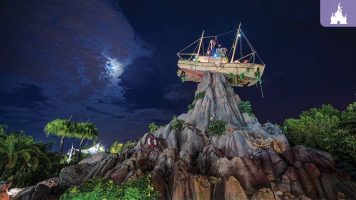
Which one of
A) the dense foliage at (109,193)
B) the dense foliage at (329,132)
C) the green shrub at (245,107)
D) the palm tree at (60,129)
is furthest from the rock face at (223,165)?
the palm tree at (60,129)

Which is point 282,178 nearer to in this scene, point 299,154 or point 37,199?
point 299,154

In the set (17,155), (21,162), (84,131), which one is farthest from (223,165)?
(84,131)

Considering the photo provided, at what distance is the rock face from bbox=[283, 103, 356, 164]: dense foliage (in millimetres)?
2118

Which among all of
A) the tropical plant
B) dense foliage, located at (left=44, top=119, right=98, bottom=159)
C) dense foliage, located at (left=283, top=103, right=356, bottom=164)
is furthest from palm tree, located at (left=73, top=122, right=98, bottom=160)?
dense foliage, located at (left=283, top=103, right=356, bottom=164)

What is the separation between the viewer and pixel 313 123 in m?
38.2

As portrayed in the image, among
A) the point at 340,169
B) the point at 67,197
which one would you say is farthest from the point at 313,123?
the point at 67,197

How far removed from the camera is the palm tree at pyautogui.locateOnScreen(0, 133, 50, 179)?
2859 cm

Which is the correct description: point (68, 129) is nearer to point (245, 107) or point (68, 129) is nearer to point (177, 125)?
point (177, 125)

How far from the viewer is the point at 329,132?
33812 millimetres

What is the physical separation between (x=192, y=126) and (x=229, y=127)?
A: 4926 mm

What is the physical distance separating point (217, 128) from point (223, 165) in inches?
328

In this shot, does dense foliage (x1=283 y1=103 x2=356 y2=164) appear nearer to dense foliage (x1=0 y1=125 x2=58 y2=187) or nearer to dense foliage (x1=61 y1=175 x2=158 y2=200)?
dense foliage (x1=61 y1=175 x2=158 y2=200)

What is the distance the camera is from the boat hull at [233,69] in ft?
133

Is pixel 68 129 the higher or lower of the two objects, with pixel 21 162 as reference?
higher
